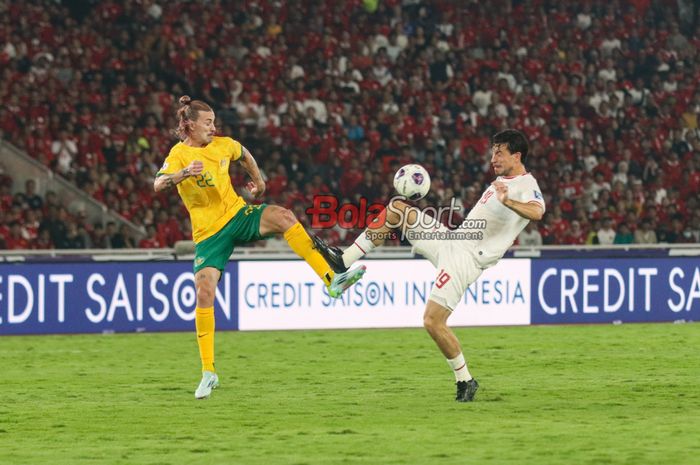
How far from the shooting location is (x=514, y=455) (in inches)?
297

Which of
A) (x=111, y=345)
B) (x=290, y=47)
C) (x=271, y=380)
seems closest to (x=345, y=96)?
(x=290, y=47)

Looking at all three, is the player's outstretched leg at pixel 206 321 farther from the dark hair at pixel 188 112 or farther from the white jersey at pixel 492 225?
the white jersey at pixel 492 225

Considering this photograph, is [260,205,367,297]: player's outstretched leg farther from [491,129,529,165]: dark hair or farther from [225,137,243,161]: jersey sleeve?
[491,129,529,165]: dark hair

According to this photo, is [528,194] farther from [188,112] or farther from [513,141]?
[188,112]

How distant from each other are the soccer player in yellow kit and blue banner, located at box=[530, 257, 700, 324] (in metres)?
8.65

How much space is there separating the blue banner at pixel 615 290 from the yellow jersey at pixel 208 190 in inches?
348

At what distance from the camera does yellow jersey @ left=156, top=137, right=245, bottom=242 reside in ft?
33.9

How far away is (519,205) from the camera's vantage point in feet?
31.3

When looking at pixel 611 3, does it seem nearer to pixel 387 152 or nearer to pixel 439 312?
pixel 387 152

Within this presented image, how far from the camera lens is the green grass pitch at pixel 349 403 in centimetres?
777

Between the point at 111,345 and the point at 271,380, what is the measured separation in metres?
4.43

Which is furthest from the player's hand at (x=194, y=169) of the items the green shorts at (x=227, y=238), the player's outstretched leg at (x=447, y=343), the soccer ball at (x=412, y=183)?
the player's outstretched leg at (x=447, y=343)

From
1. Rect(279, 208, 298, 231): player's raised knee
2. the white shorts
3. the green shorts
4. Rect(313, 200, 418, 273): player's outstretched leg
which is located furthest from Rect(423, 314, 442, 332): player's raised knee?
the green shorts

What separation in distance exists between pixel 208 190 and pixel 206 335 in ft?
3.85
